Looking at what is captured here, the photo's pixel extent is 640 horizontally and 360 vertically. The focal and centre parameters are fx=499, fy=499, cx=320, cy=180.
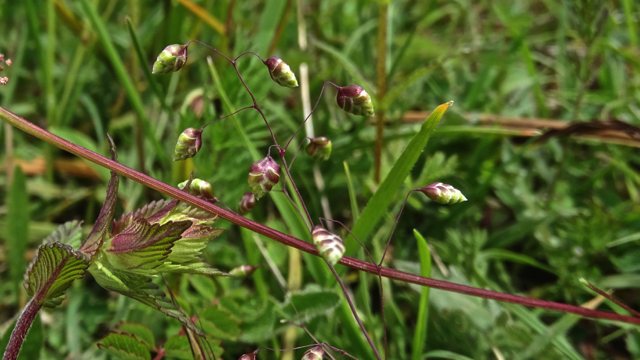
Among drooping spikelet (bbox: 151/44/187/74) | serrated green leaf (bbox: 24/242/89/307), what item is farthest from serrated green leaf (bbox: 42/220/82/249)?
drooping spikelet (bbox: 151/44/187/74)

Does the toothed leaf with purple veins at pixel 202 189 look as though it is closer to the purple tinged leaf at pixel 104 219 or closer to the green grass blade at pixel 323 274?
the purple tinged leaf at pixel 104 219

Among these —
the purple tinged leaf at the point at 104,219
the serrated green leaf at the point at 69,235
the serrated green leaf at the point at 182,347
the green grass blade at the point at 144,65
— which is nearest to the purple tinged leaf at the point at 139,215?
the purple tinged leaf at the point at 104,219

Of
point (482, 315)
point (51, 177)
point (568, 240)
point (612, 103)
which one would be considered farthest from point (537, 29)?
point (51, 177)

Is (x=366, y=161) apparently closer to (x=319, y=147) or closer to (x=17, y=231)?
(x=319, y=147)

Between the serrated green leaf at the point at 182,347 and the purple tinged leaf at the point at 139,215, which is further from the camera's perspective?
the serrated green leaf at the point at 182,347

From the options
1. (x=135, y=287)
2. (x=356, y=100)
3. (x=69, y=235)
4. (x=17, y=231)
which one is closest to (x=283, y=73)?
(x=356, y=100)

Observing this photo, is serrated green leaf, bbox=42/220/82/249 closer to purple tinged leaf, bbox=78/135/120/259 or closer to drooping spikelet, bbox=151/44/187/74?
purple tinged leaf, bbox=78/135/120/259

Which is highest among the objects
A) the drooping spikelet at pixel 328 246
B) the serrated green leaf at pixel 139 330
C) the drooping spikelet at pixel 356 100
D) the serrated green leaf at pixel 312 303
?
the drooping spikelet at pixel 356 100
